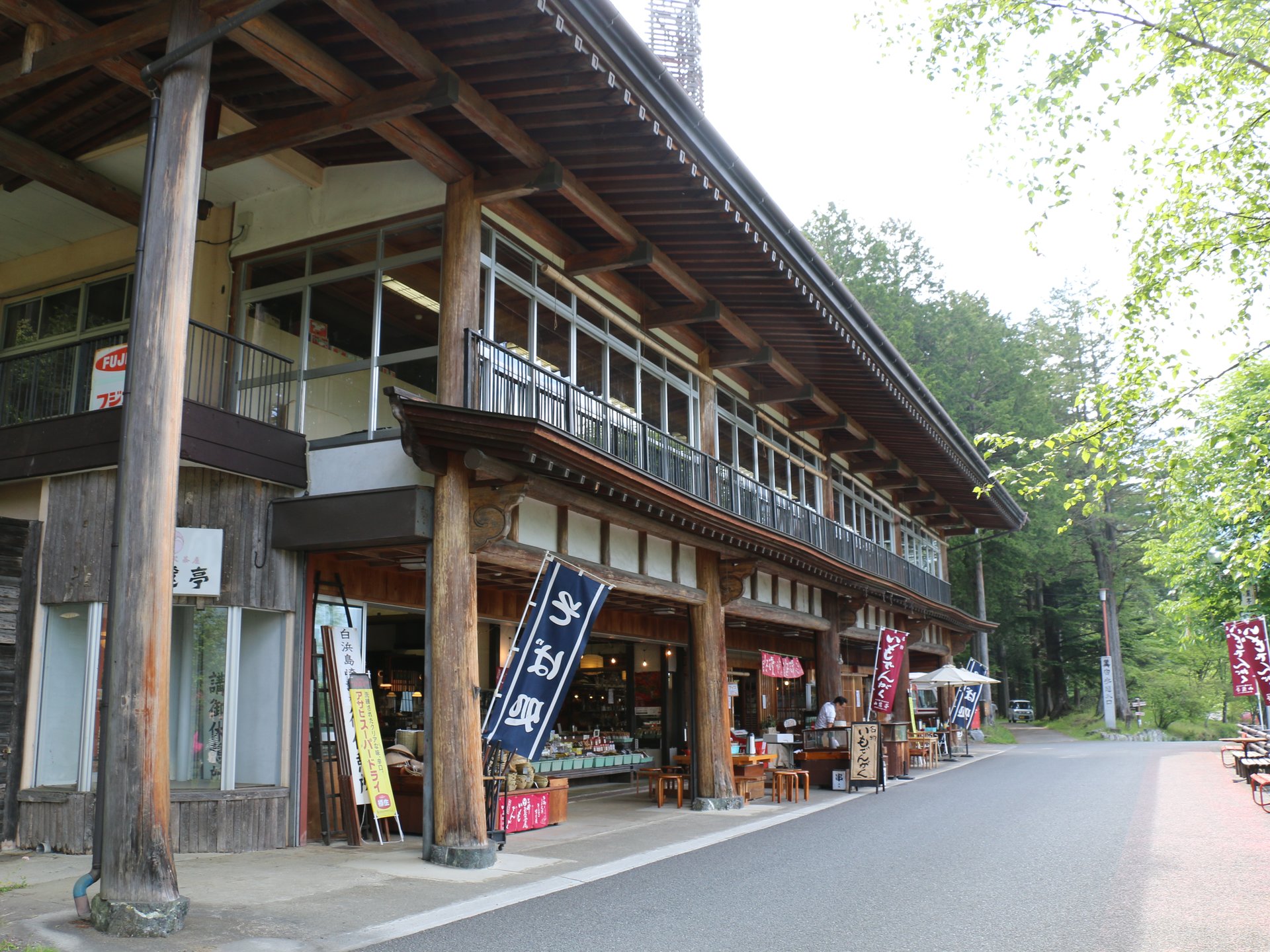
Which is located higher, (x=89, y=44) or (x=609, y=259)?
(x=89, y=44)

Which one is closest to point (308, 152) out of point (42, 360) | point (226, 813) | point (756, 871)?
point (42, 360)

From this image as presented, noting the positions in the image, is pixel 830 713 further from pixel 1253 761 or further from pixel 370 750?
pixel 370 750

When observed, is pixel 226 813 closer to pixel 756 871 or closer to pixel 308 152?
pixel 756 871

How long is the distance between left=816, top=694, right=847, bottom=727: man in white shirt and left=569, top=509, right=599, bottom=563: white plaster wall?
29.5 ft

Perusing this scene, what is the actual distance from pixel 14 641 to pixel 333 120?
663 cm

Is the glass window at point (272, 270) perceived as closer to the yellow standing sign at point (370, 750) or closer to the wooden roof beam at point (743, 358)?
the yellow standing sign at point (370, 750)

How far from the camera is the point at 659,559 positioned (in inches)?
593

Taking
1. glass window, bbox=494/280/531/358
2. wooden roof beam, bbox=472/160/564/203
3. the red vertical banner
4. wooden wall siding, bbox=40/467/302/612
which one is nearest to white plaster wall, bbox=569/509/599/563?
glass window, bbox=494/280/531/358

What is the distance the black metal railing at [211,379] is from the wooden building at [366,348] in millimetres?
50

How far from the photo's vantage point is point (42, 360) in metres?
13.6

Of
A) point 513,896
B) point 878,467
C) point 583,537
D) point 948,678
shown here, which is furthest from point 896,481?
point 513,896

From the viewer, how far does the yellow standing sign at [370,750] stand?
11422 mm

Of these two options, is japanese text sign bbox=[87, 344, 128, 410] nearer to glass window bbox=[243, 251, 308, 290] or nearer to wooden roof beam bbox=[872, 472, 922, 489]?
glass window bbox=[243, 251, 308, 290]

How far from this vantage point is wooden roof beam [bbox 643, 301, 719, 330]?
1510 cm
